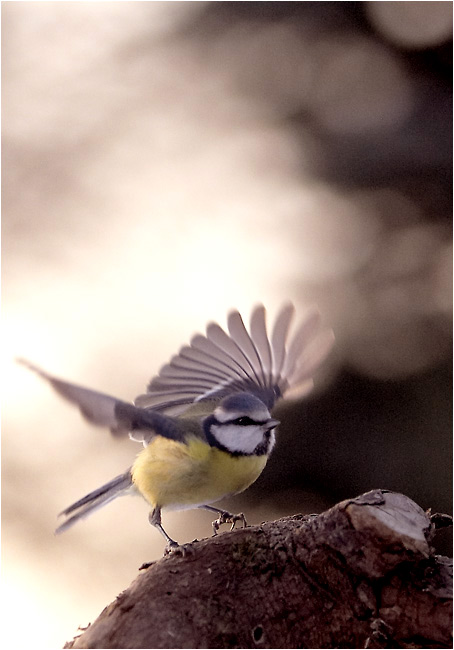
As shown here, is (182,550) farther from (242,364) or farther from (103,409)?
(242,364)

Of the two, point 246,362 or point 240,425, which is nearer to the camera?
point 240,425

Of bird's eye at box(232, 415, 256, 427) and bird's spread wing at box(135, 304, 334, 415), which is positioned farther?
bird's spread wing at box(135, 304, 334, 415)

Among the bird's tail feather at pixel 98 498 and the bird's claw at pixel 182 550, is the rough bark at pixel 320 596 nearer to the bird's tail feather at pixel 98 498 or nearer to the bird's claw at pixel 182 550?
the bird's claw at pixel 182 550

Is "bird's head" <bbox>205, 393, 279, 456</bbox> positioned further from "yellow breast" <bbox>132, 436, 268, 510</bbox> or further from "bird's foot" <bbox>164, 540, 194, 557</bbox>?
"bird's foot" <bbox>164, 540, 194, 557</bbox>

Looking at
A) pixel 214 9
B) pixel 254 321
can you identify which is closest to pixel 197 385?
pixel 254 321

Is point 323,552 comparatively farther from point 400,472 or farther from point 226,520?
point 400,472

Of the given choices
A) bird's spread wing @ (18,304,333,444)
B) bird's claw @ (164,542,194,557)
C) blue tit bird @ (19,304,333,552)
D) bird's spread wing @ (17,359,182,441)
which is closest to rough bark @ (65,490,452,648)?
bird's claw @ (164,542,194,557)

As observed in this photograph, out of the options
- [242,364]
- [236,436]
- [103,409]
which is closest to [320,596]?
[236,436]
